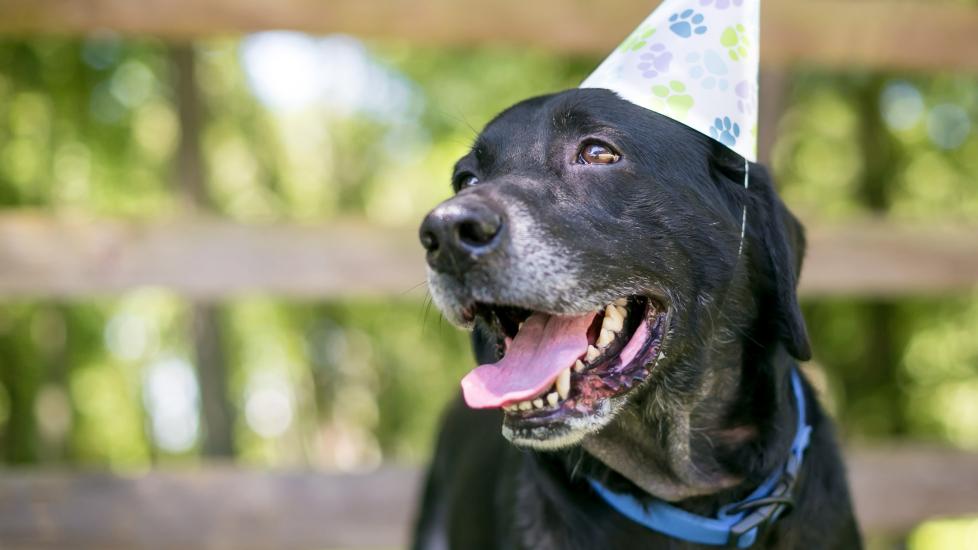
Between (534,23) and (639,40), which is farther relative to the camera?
(534,23)

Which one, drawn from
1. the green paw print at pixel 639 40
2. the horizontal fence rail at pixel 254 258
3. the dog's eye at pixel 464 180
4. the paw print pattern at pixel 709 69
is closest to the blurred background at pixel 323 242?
the horizontal fence rail at pixel 254 258

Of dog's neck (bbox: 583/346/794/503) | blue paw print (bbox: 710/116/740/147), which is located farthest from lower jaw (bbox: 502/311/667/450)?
blue paw print (bbox: 710/116/740/147)

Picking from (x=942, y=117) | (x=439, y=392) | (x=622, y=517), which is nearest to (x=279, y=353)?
(x=439, y=392)

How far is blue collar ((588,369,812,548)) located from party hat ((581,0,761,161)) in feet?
2.34

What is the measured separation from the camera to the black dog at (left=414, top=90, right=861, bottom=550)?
6.24ft

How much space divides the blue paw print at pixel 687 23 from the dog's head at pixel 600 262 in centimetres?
20

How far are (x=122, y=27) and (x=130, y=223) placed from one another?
72 cm

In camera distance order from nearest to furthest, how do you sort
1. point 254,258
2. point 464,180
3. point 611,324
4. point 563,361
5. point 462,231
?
point 462,231 < point 563,361 < point 611,324 < point 464,180 < point 254,258

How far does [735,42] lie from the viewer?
84.7 inches

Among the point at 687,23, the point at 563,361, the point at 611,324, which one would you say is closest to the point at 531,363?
the point at 563,361

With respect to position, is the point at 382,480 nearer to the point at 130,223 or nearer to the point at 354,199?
the point at 130,223

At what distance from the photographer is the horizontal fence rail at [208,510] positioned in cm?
357

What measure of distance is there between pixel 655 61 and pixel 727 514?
1005mm

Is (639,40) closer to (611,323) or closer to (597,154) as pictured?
(597,154)
